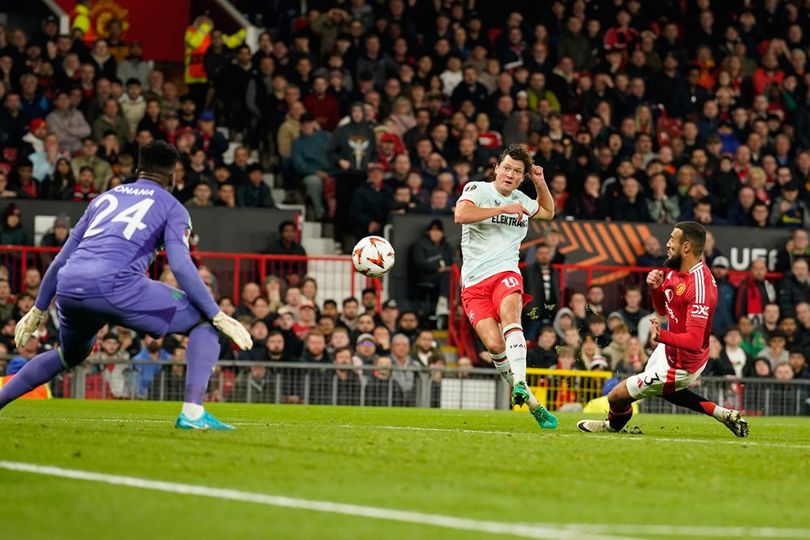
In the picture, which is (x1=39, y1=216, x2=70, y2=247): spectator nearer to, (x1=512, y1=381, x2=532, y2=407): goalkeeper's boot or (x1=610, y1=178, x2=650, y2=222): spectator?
(x1=610, y1=178, x2=650, y2=222): spectator

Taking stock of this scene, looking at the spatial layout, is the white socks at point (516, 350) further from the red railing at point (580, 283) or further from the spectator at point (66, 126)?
the spectator at point (66, 126)

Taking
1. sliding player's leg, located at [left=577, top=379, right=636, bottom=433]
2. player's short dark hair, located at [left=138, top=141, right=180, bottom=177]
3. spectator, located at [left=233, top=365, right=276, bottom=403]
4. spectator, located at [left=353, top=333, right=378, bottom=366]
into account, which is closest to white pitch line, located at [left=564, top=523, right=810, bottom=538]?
player's short dark hair, located at [left=138, top=141, right=180, bottom=177]

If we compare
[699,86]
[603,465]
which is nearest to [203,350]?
[603,465]

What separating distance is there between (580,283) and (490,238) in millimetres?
10063

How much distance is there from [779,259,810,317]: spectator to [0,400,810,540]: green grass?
11434 millimetres

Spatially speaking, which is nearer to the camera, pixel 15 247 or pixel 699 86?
pixel 15 247

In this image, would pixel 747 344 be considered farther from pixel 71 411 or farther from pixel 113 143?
pixel 71 411

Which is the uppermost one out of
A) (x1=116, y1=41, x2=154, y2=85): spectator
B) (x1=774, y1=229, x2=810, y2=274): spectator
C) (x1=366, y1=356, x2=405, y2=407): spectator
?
(x1=116, y1=41, x2=154, y2=85): spectator

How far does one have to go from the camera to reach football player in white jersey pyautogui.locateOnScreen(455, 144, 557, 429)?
12711 millimetres

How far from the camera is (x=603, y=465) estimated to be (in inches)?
338

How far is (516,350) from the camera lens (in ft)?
40.9

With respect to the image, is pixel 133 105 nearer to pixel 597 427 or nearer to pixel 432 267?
pixel 432 267

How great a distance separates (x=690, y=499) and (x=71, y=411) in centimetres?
825

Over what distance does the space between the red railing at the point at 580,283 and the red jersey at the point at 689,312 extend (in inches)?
400
